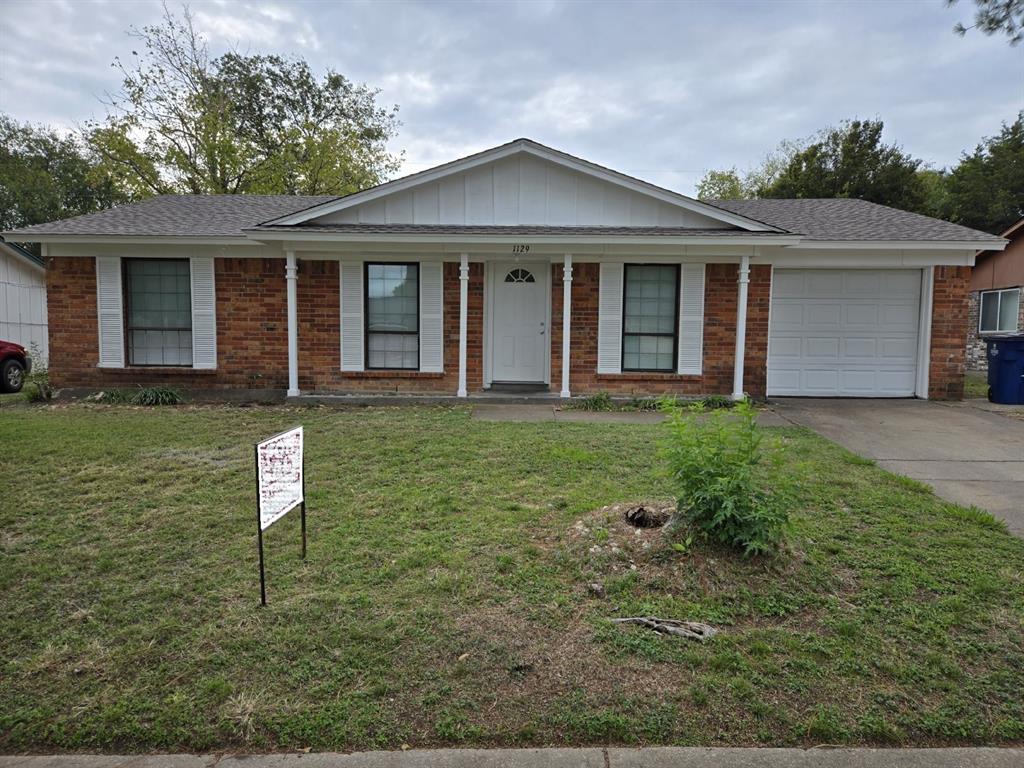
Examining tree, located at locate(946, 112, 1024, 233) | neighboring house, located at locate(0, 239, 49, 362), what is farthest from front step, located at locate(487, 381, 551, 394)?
tree, located at locate(946, 112, 1024, 233)

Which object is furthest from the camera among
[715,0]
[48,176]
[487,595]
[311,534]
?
[48,176]

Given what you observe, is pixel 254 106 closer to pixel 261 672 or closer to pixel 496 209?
pixel 496 209

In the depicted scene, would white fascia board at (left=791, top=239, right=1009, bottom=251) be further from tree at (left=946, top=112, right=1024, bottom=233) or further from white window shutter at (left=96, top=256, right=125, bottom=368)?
tree at (left=946, top=112, right=1024, bottom=233)

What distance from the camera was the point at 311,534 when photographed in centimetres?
459

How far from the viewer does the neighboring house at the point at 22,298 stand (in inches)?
747

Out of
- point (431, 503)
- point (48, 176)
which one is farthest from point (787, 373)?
point (48, 176)

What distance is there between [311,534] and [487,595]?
1596mm

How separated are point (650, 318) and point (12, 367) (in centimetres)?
1344

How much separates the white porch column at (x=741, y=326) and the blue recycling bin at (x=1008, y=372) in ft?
15.2

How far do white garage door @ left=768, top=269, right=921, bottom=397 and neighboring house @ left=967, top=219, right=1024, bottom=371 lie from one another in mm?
6994

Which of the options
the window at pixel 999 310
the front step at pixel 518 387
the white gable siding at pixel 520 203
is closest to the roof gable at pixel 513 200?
the white gable siding at pixel 520 203

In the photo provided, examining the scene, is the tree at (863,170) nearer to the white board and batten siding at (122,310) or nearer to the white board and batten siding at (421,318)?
the white board and batten siding at (421,318)

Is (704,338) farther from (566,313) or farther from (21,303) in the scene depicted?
(21,303)

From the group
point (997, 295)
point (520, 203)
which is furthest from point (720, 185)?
point (520, 203)
